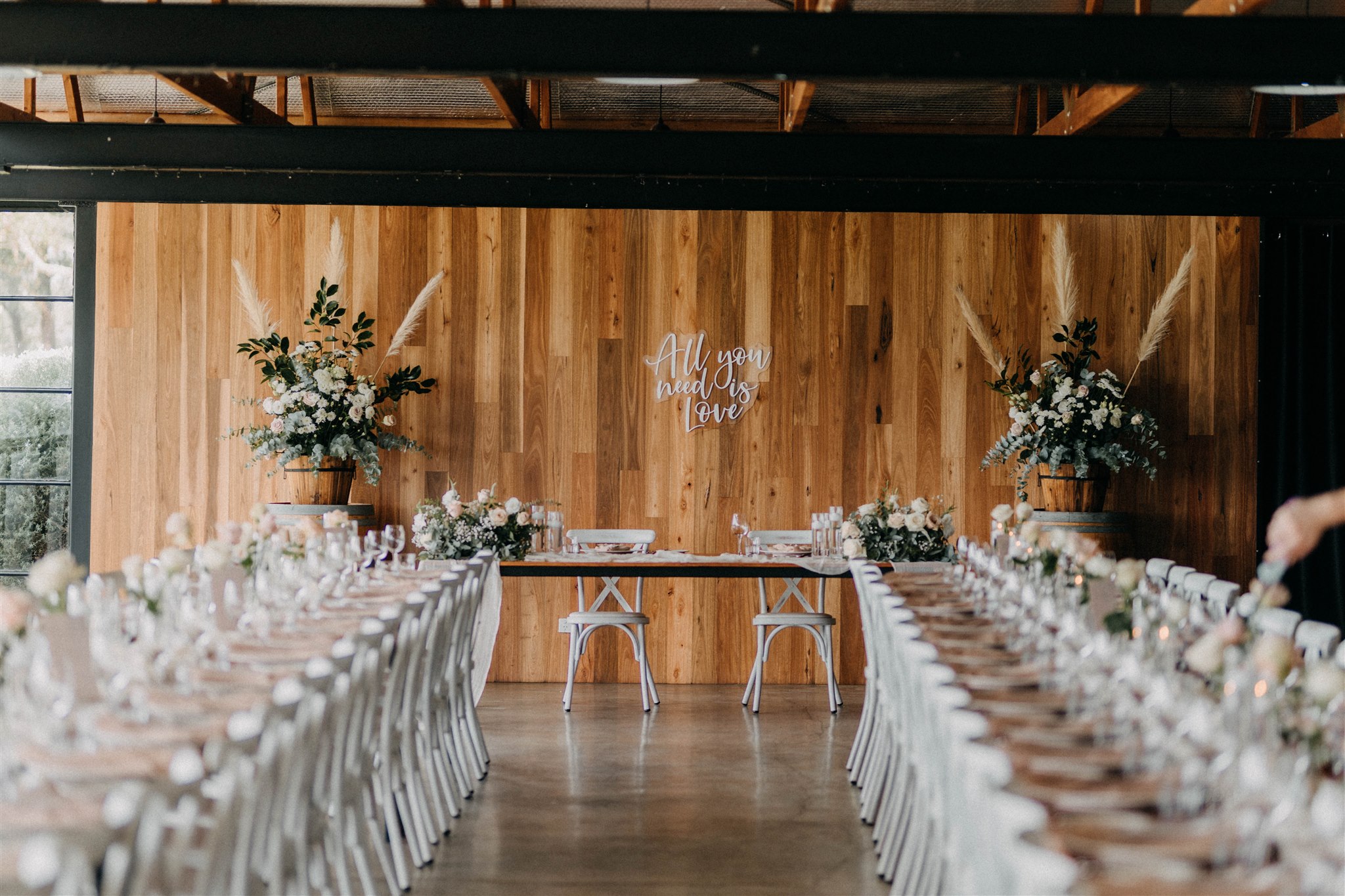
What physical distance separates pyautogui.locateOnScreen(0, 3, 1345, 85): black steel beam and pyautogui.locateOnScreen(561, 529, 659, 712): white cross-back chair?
3.23m

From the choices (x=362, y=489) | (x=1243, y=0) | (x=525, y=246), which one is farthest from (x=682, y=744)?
(x=1243, y=0)

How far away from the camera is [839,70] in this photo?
490 centimetres

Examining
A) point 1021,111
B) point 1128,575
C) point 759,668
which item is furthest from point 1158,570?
point 1021,111

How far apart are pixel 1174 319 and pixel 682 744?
4698 millimetres

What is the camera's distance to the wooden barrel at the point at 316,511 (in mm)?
7789

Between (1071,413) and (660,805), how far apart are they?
3.93 metres

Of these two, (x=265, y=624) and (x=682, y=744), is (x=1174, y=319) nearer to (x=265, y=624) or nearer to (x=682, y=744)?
(x=682, y=744)

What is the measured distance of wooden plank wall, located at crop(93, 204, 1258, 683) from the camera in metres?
8.61

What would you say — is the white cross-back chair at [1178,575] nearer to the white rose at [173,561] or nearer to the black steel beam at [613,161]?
the black steel beam at [613,161]

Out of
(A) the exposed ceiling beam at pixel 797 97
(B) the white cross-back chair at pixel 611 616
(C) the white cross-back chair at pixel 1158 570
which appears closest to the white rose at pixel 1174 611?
(C) the white cross-back chair at pixel 1158 570

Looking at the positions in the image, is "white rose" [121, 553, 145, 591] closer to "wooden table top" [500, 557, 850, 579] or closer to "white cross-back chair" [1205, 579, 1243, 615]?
"wooden table top" [500, 557, 850, 579]

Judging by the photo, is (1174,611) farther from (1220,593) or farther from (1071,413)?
(1071,413)

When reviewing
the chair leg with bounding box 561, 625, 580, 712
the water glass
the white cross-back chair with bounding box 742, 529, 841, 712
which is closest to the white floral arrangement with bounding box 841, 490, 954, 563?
the white cross-back chair with bounding box 742, 529, 841, 712

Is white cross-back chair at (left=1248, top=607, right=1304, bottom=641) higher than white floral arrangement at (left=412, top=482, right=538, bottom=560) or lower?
lower
